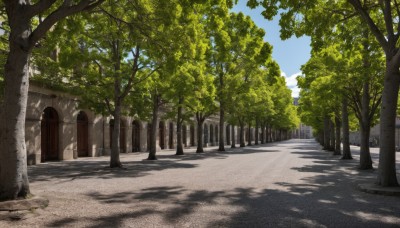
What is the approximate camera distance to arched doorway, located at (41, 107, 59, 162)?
22.6 metres

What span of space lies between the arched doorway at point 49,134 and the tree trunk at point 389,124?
61.6ft

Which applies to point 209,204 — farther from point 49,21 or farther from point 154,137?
point 154,137

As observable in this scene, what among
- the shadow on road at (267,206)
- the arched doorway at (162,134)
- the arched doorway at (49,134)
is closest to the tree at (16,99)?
the shadow on road at (267,206)

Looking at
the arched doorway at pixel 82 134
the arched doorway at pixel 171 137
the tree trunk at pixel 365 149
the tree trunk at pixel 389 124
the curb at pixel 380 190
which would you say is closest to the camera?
the curb at pixel 380 190

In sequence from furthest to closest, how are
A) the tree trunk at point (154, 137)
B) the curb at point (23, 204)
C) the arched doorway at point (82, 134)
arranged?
the arched doorway at point (82, 134) < the tree trunk at point (154, 137) < the curb at point (23, 204)

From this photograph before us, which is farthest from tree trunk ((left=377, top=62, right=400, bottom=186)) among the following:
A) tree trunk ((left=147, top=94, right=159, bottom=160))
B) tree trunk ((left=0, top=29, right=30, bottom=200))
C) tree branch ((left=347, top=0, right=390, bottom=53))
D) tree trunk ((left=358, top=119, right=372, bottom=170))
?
tree trunk ((left=147, top=94, right=159, bottom=160))

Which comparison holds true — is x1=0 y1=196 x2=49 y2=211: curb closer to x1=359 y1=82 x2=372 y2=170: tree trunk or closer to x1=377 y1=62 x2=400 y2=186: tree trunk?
x1=377 y1=62 x2=400 y2=186: tree trunk

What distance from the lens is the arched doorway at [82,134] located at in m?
26.5

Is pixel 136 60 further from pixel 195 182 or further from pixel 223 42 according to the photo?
pixel 195 182

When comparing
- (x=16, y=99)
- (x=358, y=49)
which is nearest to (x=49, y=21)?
(x=16, y=99)

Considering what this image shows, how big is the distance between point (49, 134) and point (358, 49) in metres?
18.5

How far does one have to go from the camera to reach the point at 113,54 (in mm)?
17984

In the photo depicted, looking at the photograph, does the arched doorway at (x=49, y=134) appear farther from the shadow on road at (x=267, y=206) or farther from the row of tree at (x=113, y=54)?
the shadow on road at (x=267, y=206)

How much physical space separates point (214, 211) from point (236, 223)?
1.05 metres
